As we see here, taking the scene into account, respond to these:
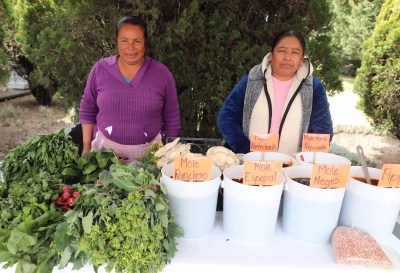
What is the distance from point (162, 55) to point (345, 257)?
7.43 ft

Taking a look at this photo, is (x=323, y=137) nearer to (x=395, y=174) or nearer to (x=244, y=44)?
(x=395, y=174)

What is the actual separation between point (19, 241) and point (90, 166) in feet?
1.47

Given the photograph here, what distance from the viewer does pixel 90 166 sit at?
1.27m

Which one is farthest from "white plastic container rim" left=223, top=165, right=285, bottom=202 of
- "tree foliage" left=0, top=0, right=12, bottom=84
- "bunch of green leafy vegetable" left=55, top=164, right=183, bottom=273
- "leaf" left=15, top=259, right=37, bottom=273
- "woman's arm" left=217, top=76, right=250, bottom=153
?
"tree foliage" left=0, top=0, right=12, bottom=84

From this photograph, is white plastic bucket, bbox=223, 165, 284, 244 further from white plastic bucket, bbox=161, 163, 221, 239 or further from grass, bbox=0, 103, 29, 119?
grass, bbox=0, 103, 29, 119

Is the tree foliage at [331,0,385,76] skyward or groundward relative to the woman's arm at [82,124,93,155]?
skyward

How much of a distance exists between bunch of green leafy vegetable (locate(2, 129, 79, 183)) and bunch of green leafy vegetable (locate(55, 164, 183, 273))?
43 centimetres

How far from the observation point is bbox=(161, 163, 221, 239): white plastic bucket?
99 cm

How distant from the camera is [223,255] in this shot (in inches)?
39.4

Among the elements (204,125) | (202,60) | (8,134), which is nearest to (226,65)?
(202,60)

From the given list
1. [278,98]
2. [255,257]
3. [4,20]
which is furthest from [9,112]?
[255,257]

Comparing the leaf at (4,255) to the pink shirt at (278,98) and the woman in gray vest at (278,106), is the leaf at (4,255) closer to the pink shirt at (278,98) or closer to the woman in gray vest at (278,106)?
the woman in gray vest at (278,106)

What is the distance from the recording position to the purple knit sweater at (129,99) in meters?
1.83

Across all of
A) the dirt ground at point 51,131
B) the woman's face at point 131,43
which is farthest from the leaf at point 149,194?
the dirt ground at point 51,131
